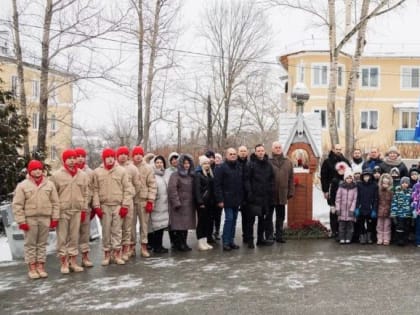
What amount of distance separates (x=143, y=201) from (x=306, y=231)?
3.47 meters

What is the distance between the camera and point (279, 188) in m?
9.93

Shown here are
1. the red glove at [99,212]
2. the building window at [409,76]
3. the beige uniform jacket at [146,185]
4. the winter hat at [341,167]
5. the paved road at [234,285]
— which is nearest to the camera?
the paved road at [234,285]

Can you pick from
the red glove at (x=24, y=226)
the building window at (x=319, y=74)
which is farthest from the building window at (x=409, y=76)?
the red glove at (x=24, y=226)

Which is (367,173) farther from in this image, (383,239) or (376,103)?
(376,103)

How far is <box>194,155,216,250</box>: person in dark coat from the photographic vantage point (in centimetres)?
934

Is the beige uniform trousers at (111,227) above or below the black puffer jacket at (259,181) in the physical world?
below

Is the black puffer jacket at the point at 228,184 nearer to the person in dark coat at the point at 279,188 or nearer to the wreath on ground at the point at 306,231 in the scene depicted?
the person in dark coat at the point at 279,188

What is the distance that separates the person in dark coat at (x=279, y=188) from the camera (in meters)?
9.92

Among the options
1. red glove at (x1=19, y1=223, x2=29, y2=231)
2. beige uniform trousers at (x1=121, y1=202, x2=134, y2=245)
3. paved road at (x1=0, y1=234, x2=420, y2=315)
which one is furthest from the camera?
beige uniform trousers at (x1=121, y1=202, x2=134, y2=245)

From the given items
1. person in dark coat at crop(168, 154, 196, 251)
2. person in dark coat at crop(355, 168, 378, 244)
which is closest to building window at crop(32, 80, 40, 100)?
person in dark coat at crop(168, 154, 196, 251)

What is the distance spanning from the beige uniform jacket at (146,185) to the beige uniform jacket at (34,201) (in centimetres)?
164

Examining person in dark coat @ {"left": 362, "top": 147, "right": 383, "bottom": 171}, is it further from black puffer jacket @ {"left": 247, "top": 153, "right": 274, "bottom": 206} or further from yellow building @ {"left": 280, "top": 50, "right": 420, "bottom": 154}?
yellow building @ {"left": 280, "top": 50, "right": 420, "bottom": 154}

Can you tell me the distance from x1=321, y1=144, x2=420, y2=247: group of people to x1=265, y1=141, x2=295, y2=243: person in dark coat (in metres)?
0.93

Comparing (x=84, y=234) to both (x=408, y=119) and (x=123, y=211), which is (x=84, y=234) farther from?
(x=408, y=119)
